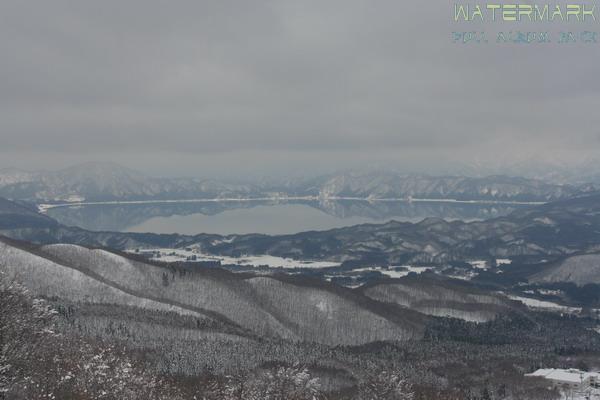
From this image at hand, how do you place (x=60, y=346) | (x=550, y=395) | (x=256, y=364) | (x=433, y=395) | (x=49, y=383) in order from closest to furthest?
(x=49, y=383) → (x=60, y=346) → (x=433, y=395) → (x=550, y=395) → (x=256, y=364)

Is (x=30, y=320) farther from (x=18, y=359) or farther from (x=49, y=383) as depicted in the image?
(x=49, y=383)

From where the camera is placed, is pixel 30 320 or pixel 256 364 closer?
pixel 30 320

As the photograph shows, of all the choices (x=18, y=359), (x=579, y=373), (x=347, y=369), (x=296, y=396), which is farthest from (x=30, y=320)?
(x=579, y=373)

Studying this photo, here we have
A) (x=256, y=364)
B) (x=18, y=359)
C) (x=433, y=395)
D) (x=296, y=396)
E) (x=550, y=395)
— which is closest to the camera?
(x=18, y=359)

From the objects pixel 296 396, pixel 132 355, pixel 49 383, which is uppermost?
pixel 49 383

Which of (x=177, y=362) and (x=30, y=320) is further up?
(x=30, y=320)

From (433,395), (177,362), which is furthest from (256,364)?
(433,395)

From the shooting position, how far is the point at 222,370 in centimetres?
17888

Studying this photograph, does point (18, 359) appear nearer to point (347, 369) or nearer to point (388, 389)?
point (388, 389)

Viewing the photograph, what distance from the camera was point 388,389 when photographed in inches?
4882

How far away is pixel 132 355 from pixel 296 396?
300 feet

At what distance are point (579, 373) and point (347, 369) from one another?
3077 inches

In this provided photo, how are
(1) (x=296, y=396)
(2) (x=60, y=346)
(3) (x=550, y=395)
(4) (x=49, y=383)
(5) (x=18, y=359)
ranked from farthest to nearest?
(3) (x=550, y=395)
(2) (x=60, y=346)
(1) (x=296, y=396)
(4) (x=49, y=383)
(5) (x=18, y=359)

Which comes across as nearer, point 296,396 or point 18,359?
point 18,359
